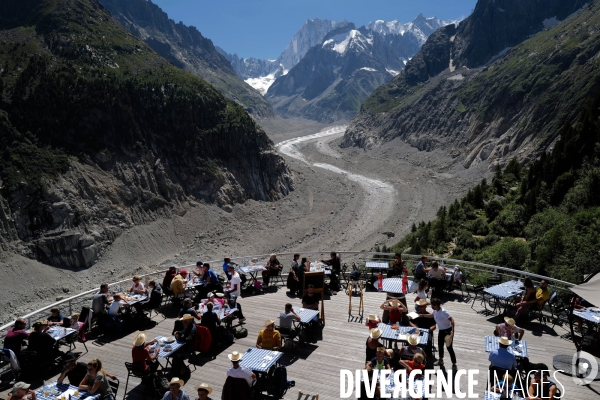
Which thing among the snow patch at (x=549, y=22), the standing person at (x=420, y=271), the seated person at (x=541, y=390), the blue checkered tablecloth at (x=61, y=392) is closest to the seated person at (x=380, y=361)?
the seated person at (x=541, y=390)

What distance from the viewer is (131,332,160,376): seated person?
9.04 meters

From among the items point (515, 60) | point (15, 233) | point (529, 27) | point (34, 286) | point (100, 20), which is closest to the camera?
point (34, 286)

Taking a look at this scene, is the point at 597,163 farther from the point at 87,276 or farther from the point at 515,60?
the point at 515,60

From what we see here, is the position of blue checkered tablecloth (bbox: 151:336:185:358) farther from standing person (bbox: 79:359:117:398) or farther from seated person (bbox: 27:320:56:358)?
seated person (bbox: 27:320:56:358)

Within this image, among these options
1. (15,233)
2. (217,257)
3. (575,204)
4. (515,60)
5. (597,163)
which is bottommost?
(217,257)

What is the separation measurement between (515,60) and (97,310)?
123 metres

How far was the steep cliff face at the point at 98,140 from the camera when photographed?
40625 mm

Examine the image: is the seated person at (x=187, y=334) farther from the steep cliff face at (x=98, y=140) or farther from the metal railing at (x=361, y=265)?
the steep cliff face at (x=98, y=140)

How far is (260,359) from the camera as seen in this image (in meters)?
9.15

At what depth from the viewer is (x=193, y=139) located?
2405 inches

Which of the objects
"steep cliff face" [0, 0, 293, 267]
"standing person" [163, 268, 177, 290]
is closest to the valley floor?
"steep cliff face" [0, 0, 293, 267]

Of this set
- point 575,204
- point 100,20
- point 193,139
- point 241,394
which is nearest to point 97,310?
point 241,394

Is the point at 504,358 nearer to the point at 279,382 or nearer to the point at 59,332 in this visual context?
the point at 279,382

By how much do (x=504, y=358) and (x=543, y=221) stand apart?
1777cm
